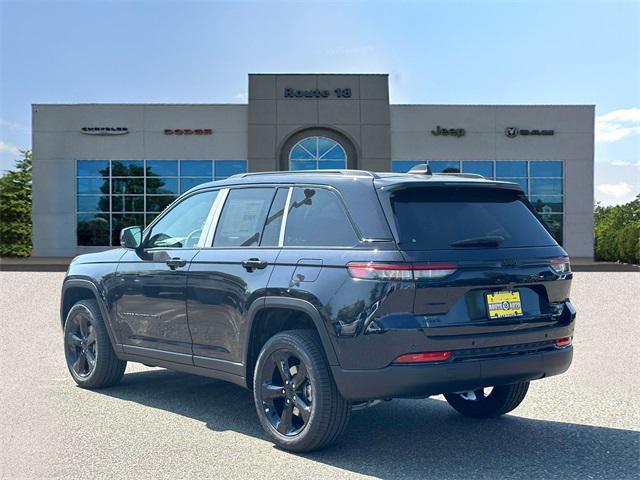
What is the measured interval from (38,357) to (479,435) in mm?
5472

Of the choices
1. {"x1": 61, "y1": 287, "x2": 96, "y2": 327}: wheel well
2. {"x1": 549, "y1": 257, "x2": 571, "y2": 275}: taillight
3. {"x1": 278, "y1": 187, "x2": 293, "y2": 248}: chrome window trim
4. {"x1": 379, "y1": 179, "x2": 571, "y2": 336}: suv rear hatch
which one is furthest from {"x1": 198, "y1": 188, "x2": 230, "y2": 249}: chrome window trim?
{"x1": 549, "y1": 257, "x2": 571, "y2": 275}: taillight

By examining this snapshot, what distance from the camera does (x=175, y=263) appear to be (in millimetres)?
6023

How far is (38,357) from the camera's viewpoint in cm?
870

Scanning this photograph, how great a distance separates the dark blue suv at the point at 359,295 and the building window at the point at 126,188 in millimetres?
30500

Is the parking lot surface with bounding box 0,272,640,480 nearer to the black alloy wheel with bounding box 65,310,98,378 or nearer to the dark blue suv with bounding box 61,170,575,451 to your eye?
the black alloy wheel with bounding box 65,310,98,378

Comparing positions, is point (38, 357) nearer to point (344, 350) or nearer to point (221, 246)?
point (221, 246)

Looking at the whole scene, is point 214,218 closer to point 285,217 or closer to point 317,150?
point 285,217

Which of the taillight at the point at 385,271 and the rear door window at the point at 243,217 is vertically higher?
the rear door window at the point at 243,217

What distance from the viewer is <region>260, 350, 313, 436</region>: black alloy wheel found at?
494 centimetres

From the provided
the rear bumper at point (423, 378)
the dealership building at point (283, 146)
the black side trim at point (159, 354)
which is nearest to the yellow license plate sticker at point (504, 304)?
the rear bumper at point (423, 378)

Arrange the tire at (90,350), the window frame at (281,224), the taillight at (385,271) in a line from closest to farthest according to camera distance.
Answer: the taillight at (385,271)
the window frame at (281,224)
the tire at (90,350)

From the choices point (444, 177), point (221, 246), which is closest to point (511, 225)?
point (444, 177)

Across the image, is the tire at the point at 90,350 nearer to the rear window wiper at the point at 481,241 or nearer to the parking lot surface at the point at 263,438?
the parking lot surface at the point at 263,438

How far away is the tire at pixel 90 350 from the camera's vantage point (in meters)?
6.94
